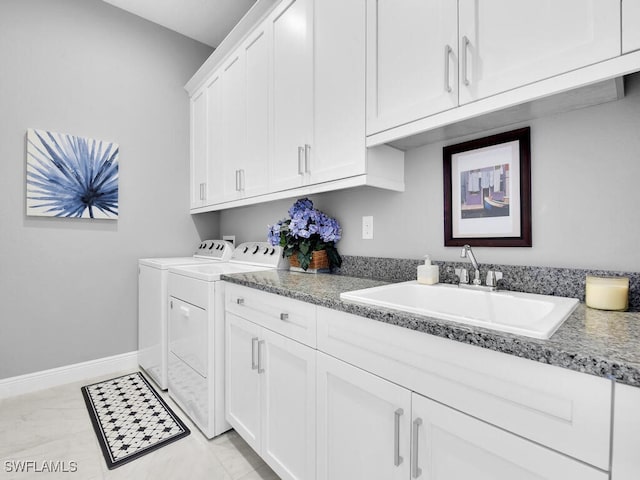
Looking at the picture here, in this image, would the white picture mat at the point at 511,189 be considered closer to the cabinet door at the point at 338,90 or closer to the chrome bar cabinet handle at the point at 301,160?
the cabinet door at the point at 338,90

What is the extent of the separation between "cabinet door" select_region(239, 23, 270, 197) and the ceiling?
0.76m

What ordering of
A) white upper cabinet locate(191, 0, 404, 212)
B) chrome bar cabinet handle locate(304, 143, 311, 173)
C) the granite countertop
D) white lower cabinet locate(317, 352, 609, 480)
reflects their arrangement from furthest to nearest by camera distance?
1. chrome bar cabinet handle locate(304, 143, 311, 173)
2. white upper cabinet locate(191, 0, 404, 212)
3. white lower cabinet locate(317, 352, 609, 480)
4. the granite countertop

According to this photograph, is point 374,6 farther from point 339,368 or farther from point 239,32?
point 339,368

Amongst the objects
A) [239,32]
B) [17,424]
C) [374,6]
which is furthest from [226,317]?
[239,32]

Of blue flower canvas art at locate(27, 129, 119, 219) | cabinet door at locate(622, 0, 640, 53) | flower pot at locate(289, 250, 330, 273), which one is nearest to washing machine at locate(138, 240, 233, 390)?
blue flower canvas art at locate(27, 129, 119, 219)

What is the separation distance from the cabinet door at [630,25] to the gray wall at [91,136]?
2.97m

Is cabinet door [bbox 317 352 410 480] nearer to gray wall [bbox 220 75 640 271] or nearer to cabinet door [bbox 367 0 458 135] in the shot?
gray wall [bbox 220 75 640 271]

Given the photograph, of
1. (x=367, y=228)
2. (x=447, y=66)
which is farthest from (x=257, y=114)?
(x=447, y=66)

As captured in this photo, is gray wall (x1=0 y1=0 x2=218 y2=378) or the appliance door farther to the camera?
gray wall (x1=0 y1=0 x2=218 y2=378)

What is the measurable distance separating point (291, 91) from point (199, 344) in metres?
1.48

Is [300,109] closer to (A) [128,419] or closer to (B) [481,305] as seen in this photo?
(B) [481,305]

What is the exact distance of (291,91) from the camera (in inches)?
67.5

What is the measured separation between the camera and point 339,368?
1045 mm

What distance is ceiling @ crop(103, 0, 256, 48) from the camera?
249 centimetres
